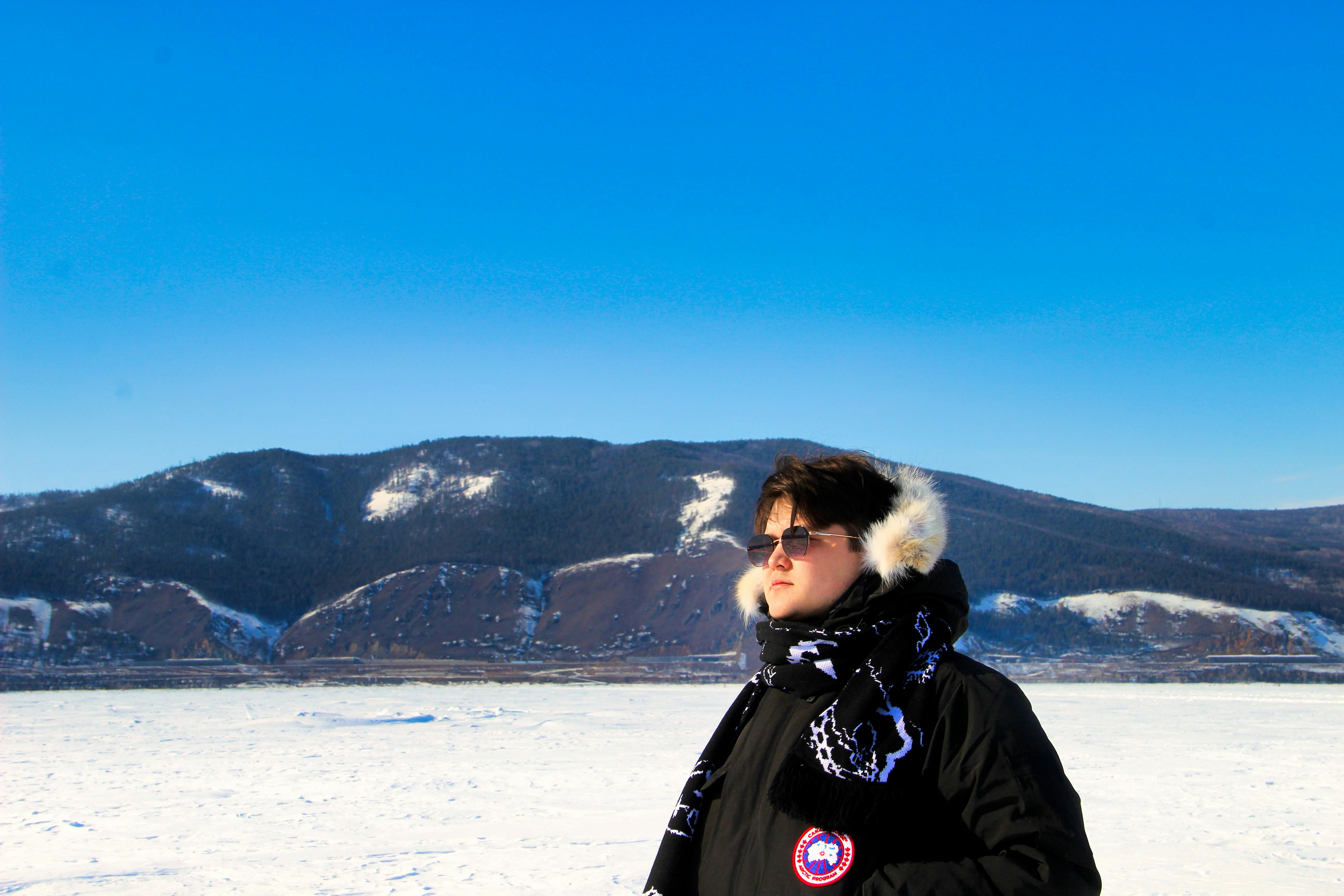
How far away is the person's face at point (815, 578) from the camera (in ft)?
6.68

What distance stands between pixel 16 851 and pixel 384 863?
3098mm

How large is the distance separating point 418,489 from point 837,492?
12600 cm

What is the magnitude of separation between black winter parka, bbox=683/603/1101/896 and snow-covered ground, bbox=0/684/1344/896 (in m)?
5.41

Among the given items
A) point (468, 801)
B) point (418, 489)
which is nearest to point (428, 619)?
point (418, 489)

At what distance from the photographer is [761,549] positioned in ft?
7.14

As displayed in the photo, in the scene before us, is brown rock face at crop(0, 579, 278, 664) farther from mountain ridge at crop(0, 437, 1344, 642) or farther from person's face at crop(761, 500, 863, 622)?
person's face at crop(761, 500, 863, 622)

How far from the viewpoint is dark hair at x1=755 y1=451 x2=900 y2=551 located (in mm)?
2045

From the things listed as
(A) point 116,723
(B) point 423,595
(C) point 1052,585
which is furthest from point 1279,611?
(A) point 116,723

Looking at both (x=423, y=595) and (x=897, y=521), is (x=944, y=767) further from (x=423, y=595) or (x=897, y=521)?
(x=423, y=595)

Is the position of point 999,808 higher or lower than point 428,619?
higher

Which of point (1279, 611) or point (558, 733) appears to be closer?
point (558, 733)

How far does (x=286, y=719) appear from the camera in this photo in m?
20.7

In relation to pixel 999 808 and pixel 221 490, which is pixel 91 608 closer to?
pixel 221 490

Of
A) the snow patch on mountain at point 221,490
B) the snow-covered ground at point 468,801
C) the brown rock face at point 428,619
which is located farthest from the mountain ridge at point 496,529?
the snow-covered ground at point 468,801
